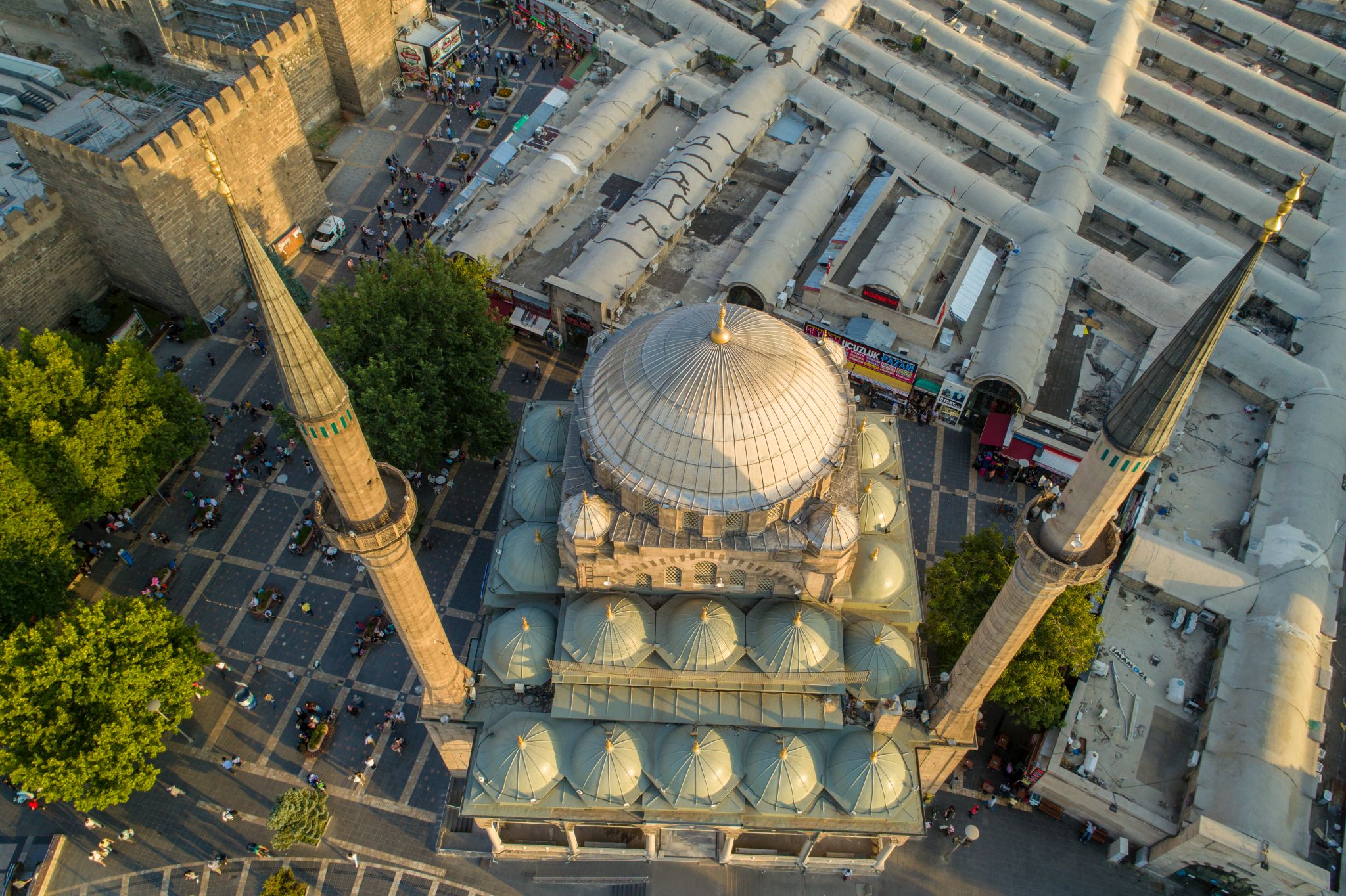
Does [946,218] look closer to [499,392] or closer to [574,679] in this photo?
[499,392]

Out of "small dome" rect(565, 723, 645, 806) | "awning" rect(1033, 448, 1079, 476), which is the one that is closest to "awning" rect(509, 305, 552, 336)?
"small dome" rect(565, 723, 645, 806)

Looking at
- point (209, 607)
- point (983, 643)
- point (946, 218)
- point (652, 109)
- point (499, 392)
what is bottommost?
point (209, 607)

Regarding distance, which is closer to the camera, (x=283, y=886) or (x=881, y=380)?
(x=283, y=886)

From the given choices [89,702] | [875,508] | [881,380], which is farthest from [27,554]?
[881,380]

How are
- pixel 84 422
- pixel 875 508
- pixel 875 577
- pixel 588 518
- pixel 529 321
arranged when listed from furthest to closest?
pixel 529 321
pixel 84 422
pixel 875 508
pixel 875 577
pixel 588 518

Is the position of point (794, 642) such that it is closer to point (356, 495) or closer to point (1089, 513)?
point (1089, 513)

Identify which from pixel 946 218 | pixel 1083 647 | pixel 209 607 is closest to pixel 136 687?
pixel 209 607

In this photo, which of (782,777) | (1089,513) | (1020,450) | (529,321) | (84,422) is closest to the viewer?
(1089,513)

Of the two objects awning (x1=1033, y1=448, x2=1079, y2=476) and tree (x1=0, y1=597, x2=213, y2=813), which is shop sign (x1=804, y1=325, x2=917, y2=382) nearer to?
awning (x1=1033, y1=448, x2=1079, y2=476)
